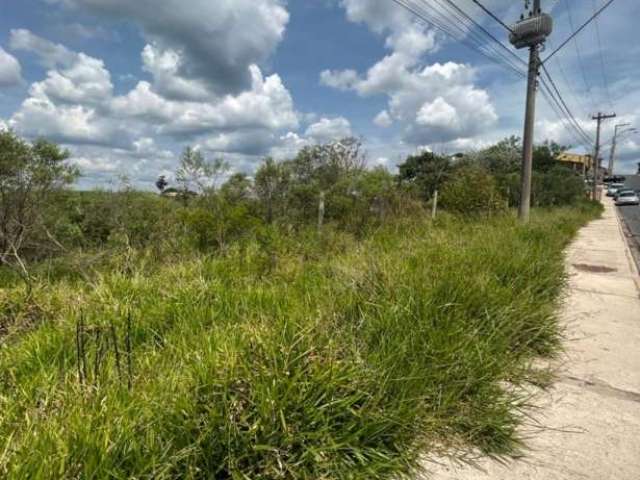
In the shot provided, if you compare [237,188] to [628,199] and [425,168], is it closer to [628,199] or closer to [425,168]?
[425,168]

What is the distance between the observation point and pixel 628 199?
42500 millimetres

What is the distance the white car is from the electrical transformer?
41.1 metres

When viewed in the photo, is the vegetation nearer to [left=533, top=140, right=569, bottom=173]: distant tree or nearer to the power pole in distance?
the power pole in distance

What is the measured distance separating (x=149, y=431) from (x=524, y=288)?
396cm

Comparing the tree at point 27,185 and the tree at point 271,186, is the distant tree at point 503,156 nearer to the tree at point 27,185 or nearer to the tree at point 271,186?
the tree at point 271,186

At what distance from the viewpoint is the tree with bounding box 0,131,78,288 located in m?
8.97

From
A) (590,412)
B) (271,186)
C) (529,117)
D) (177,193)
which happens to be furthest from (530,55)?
(590,412)

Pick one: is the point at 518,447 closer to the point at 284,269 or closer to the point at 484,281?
the point at 484,281

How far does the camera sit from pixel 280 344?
223 centimetres

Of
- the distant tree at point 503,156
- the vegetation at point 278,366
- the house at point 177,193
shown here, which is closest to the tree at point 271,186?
the house at point 177,193

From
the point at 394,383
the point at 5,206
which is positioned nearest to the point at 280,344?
the point at 394,383

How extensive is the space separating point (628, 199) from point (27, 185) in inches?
2143

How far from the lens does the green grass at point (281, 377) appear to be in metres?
1.66

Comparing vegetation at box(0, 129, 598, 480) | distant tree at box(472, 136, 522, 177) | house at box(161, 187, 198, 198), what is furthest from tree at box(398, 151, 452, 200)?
vegetation at box(0, 129, 598, 480)
